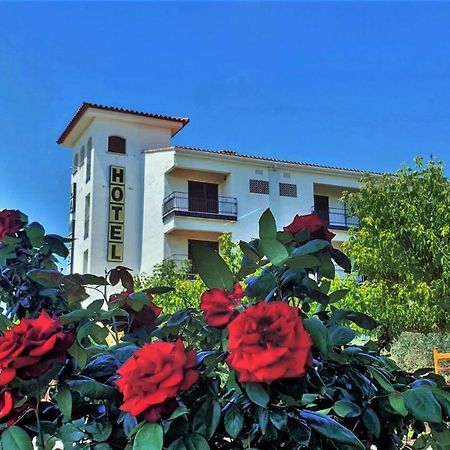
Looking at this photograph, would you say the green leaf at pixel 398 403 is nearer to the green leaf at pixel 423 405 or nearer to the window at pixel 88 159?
the green leaf at pixel 423 405

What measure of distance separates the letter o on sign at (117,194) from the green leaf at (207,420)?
1580 centimetres

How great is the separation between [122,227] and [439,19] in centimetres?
1188

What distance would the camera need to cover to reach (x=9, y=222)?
1.47m

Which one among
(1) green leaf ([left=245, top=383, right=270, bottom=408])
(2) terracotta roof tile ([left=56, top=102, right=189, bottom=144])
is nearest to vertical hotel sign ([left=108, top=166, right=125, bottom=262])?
(2) terracotta roof tile ([left=56, top=102, right=189, bottom=144])

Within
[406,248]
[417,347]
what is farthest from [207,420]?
[417,347]

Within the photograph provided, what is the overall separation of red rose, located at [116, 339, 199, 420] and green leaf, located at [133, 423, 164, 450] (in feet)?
0.05

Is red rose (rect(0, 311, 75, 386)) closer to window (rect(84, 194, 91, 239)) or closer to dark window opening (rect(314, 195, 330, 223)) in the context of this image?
window (rect(84, 194, 91, 239))

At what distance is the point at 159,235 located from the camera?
1591cm

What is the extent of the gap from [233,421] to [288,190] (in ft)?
52.8

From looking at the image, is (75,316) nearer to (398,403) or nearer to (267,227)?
(267,227)

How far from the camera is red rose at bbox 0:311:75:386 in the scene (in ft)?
2.64

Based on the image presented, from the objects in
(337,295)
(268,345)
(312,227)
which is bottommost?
(268,345)

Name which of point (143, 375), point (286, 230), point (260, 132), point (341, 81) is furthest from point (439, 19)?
point (260, 132)

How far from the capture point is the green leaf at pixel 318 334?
31.6 inches
